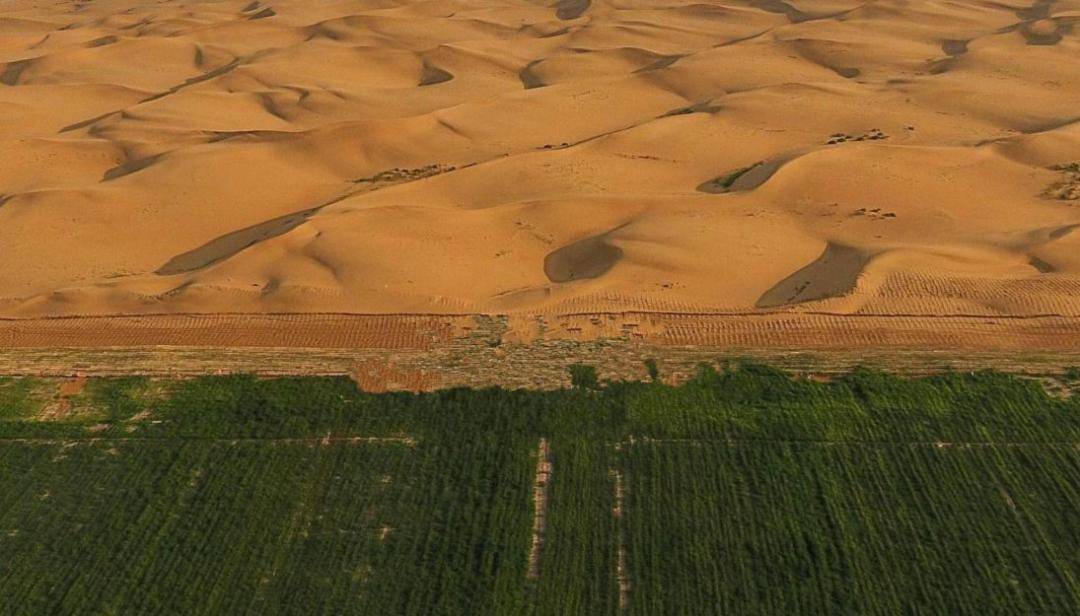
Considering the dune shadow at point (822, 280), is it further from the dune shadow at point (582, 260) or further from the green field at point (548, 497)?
the dune shadow at point (582, 260)

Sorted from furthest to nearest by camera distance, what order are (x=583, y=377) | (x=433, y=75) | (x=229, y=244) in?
(x=433, y=75) < (x=229, y=244) < (x=583, y=377)

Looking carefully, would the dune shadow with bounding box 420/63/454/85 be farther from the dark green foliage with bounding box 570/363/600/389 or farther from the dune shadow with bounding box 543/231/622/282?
the dark green foliage with bounding box 570/363/600/389

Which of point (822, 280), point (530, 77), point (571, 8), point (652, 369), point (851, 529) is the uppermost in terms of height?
point (822, 280)

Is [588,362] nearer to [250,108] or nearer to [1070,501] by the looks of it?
[1070,501]

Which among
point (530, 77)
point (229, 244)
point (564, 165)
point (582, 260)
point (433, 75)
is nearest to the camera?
point (582, 260)

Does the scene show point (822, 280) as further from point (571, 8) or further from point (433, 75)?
point (571, 8)

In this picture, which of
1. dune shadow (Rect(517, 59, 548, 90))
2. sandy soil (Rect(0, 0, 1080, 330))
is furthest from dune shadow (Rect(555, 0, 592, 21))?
dune shadow (Rect(517, 59, 548, 90))

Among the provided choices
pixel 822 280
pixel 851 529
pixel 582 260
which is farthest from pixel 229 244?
pixel 851 529
